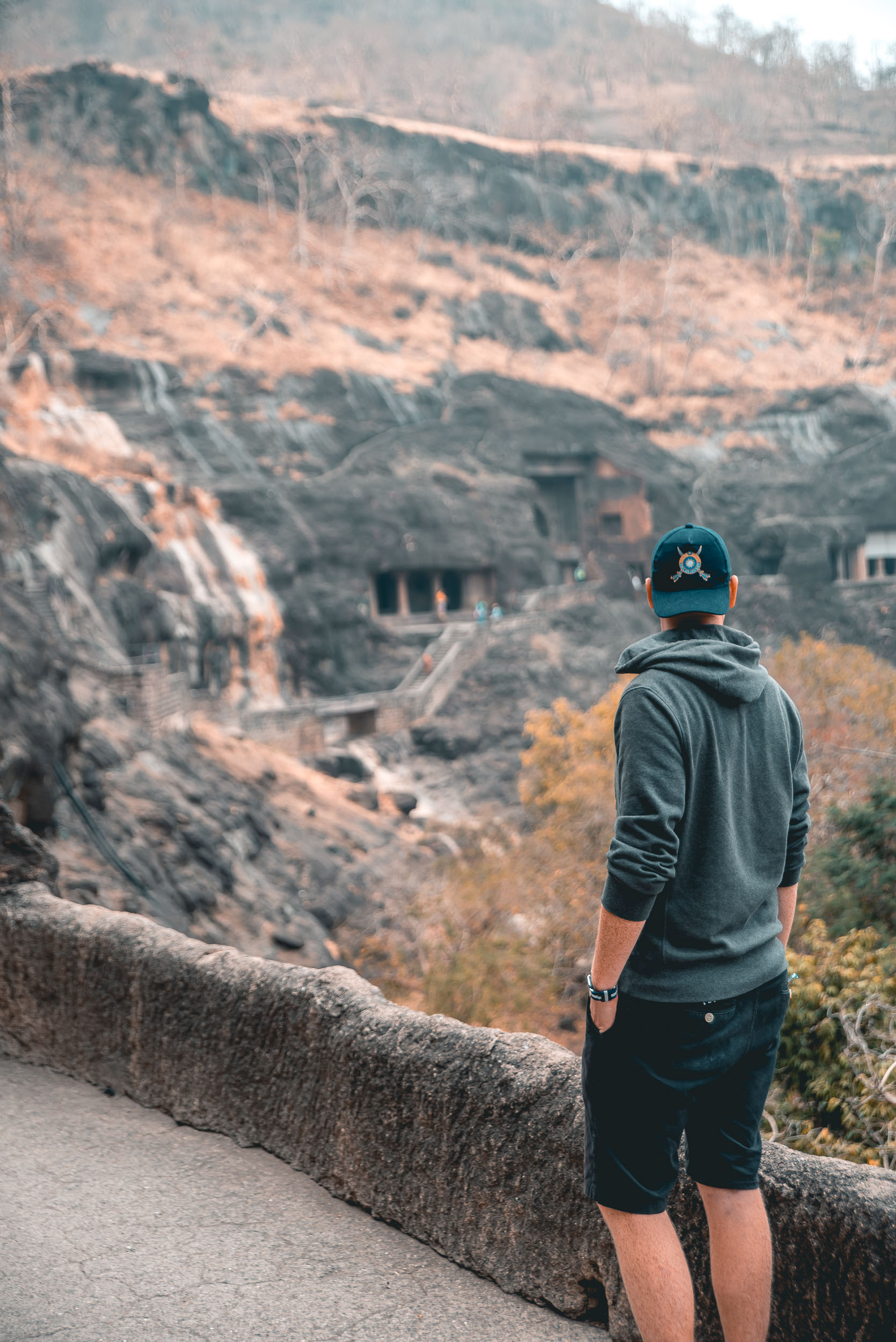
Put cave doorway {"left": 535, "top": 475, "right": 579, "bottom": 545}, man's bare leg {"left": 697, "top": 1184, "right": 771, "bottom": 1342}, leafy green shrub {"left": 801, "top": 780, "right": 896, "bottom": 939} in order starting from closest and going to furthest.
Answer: man's bare leg {"left": 697, "top": 1184, "right": 771, "bottom": 1342} < leafy green shrub {"left": 801, "top": 780, "right": 896, "bottom": 939} < cave doorway {"left": 535, "top": 475, "right": 579, "bottom": 545}

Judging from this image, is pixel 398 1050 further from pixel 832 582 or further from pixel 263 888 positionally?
pixel 832 582

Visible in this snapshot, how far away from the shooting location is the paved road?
2.63 metres

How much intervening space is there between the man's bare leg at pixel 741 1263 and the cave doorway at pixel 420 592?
38.4 metres

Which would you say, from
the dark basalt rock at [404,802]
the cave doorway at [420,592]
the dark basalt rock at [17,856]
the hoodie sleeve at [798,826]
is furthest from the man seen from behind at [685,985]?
the cave doorway at [420,592]

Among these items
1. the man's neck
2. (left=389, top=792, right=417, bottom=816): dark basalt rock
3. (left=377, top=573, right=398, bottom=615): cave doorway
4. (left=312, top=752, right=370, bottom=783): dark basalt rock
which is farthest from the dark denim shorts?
(left=377, top=573, right=398, bottom=615): cave doorway

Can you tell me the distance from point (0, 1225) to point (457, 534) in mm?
36715

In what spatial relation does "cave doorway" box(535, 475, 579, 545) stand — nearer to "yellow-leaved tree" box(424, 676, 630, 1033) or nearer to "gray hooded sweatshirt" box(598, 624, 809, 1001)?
"yellow-leaved tree" box(424, 676, 630, 1033)

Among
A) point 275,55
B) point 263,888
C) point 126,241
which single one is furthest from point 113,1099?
point 275,55

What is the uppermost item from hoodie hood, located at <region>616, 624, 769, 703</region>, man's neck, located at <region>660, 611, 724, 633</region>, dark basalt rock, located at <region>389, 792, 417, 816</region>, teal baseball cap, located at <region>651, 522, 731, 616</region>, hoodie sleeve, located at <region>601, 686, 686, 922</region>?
teal baseball cap, located at <region>651, 522, 731, 616</region>

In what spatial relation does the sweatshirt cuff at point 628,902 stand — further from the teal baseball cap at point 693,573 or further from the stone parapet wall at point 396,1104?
the stone parapet wall at point 396,1104

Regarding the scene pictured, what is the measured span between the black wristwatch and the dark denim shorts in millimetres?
42

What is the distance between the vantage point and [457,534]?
39.1 m

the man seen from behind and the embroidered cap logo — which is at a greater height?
the embroidered cap logo

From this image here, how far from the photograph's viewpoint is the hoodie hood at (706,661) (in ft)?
7.30
